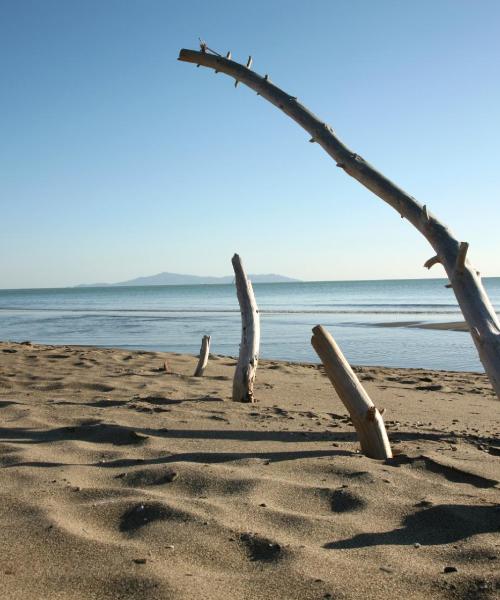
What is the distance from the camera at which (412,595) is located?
7.90ft

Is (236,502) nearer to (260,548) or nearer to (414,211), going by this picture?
(260,548)

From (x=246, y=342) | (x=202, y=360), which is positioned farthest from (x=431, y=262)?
Result: (x=202, y=360)

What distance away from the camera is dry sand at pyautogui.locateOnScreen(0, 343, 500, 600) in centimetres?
253

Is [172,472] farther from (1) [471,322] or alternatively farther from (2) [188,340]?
(2) [188,340]

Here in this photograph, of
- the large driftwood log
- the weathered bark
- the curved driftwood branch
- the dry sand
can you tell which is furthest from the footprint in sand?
the weathered bark

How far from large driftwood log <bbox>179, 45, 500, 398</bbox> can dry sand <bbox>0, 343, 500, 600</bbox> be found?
902 mm

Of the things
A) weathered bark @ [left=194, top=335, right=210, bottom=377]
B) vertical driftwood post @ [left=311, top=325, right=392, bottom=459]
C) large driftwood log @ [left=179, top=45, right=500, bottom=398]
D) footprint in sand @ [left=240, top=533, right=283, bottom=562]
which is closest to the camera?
footprint in sand @ [left=240, top=533, right=283, bottom=562]

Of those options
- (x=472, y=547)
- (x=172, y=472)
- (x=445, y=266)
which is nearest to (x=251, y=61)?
(x=445, y=266)

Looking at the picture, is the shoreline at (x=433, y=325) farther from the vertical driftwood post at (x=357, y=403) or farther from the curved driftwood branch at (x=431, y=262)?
the vertical driftwood post at (x=357, y=403)

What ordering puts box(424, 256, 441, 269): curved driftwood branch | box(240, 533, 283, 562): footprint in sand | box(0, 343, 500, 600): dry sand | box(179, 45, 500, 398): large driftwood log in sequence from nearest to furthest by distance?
1. box(0, 343, 500, 600): dry sand
2. box(240, 533, 283, 562): footprint in sand
3. box(179, 45, 500, 398): large driftwood log
4. box(424, 256, 441, 269): curved driftwood branch

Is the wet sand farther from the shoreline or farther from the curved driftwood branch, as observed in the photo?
the curved driftwood branch

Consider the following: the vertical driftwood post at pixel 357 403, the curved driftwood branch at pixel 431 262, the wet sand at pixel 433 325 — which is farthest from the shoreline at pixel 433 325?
the vertical driftwood post at pixel 357 403

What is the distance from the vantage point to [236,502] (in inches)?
136

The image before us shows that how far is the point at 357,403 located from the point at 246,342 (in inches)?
110
